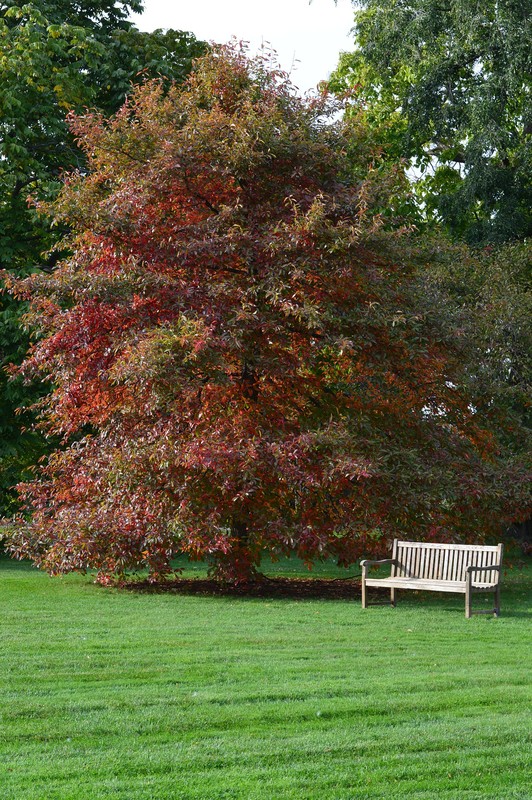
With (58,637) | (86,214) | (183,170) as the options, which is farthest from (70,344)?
(58,637)

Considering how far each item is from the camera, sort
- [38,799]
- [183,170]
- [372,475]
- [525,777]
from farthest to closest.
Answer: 1. [183,170]
2. [372,475]
3. [525,777]
4. [38,799]

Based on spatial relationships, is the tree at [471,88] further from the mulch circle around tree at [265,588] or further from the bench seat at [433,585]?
the bench seat at [433,585]

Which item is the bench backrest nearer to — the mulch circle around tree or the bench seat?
the bench seat

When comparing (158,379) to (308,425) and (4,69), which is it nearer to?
(308,425)

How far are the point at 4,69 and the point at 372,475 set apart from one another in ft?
43.6

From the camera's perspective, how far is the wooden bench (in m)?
13.1

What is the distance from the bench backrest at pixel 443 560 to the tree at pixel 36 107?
31.7ft

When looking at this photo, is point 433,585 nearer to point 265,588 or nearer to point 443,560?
point 443,560

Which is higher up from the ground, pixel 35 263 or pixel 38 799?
pixel 35 263

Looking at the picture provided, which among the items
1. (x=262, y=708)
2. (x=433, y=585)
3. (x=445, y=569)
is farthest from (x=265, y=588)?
(x=262, y=708)

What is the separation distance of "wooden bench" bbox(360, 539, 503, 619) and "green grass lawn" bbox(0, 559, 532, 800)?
2.33 ft

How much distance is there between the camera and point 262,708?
23.9ft

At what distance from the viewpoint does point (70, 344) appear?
16.3 metres

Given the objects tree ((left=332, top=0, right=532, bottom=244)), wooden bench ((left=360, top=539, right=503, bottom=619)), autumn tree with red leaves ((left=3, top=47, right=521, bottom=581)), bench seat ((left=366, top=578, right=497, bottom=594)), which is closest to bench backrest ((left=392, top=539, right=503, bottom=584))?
wooden bench ((left=360, top=539, right=503, bottom=619))
